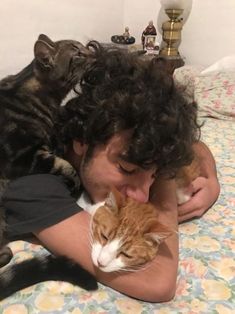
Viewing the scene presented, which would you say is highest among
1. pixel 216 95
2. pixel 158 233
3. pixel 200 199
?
pixel 158 233

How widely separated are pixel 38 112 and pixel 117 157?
39 centimetres

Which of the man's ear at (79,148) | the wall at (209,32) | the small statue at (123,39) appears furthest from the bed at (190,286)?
the small statue at (123,39)

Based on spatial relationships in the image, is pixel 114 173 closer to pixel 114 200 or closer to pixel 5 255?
pixel 114 200

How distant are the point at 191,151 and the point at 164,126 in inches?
5.8

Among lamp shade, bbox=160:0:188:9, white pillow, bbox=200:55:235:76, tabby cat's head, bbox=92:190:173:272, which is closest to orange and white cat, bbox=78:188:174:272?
tabby cat's head, bbox=92:190:173:272

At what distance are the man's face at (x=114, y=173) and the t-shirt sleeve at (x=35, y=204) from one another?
86mm

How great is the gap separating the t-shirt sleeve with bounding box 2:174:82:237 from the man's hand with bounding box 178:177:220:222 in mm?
379

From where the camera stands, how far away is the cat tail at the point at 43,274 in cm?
71

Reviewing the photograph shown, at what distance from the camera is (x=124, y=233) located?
85 cm

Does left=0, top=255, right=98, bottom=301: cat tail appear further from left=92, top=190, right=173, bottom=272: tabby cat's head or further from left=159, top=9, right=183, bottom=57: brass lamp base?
left=159, top=9, right=183, bottom=57: brass lamp base

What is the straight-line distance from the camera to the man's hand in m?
1.06

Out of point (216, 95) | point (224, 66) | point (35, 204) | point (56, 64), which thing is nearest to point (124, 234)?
point (35, 204)

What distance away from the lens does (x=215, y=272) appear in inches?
33.4

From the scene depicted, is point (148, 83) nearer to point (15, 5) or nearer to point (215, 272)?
point (215, 272)
